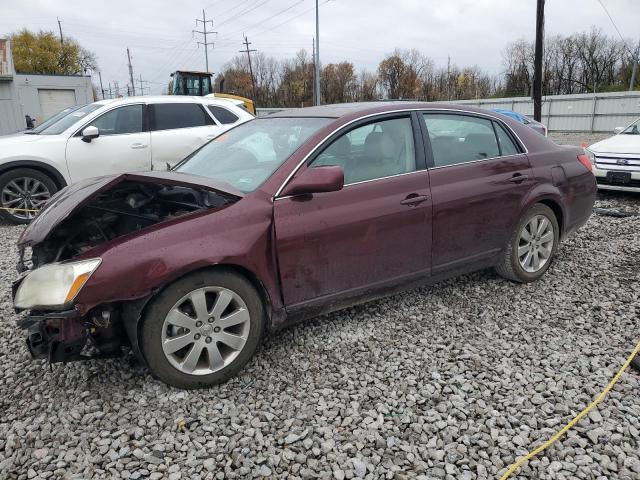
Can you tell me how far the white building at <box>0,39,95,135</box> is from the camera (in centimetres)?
2709

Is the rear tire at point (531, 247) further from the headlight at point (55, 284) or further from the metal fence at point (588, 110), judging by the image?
the metal fence at point (588, 110)

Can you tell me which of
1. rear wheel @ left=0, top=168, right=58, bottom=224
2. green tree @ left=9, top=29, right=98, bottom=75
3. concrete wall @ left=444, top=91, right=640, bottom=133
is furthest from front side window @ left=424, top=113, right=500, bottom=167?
green tree @ left=9, top=29, right=98, bottom=75

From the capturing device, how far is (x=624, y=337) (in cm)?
341

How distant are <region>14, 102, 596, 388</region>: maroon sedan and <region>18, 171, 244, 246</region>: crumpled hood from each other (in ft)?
0.04

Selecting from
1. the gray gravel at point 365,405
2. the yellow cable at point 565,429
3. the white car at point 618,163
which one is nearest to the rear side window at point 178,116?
the gray gravel at point 365,405

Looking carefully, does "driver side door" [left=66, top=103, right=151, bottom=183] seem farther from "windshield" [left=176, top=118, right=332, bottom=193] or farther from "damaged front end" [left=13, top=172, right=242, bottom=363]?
"damaged front end" [left=13, top=172, right=242, bottom=363]

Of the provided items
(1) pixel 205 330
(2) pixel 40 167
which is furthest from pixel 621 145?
(2) pixel 40 167

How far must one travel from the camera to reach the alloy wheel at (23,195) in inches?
269

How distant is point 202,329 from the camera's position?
2.76 metres

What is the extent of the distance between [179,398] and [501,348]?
213cm

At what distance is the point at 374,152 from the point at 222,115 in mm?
5249

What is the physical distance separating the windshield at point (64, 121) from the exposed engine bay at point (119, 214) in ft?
15.4

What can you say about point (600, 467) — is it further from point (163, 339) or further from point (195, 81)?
point (195, 81)

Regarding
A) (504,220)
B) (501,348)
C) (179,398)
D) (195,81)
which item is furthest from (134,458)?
(195,81)
